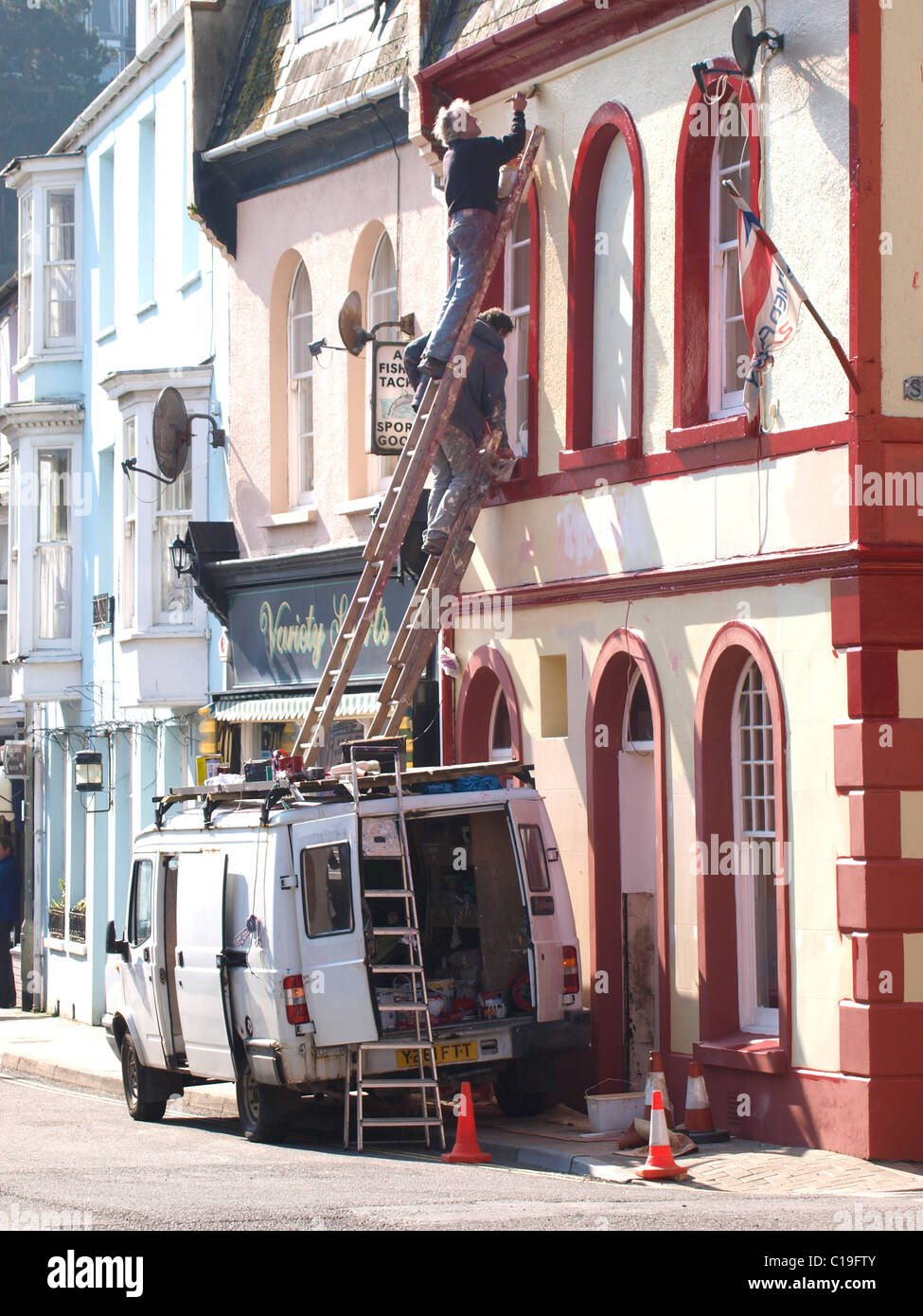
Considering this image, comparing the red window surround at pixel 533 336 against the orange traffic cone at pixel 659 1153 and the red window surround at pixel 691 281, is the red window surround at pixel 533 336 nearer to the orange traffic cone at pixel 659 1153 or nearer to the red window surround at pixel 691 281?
the red window surround at pixel 691 281

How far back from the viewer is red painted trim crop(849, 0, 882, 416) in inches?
543

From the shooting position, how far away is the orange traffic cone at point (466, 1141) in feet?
45.8

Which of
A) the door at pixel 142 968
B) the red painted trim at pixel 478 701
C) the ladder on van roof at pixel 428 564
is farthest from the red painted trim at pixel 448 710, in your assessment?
the door at pixel 142 968

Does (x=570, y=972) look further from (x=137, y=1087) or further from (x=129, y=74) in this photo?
(x=129, y=74)

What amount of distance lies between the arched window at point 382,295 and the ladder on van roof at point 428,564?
9.04 feet

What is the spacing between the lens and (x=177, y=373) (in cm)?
2411

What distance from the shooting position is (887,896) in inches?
534

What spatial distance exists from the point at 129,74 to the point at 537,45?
10176mm

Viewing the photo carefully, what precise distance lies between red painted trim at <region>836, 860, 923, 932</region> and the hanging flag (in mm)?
2957

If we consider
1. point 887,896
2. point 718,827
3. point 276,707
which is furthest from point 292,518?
point 887,896

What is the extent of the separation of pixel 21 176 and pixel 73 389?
9.55 feet

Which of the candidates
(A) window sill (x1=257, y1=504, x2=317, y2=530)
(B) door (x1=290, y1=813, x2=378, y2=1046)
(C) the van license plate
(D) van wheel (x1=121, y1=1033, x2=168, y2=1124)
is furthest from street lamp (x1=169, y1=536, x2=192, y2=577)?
(C) the van license plate

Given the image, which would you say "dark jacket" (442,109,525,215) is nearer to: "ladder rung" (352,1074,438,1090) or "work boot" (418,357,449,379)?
"work boot" (418,357,449,379)
